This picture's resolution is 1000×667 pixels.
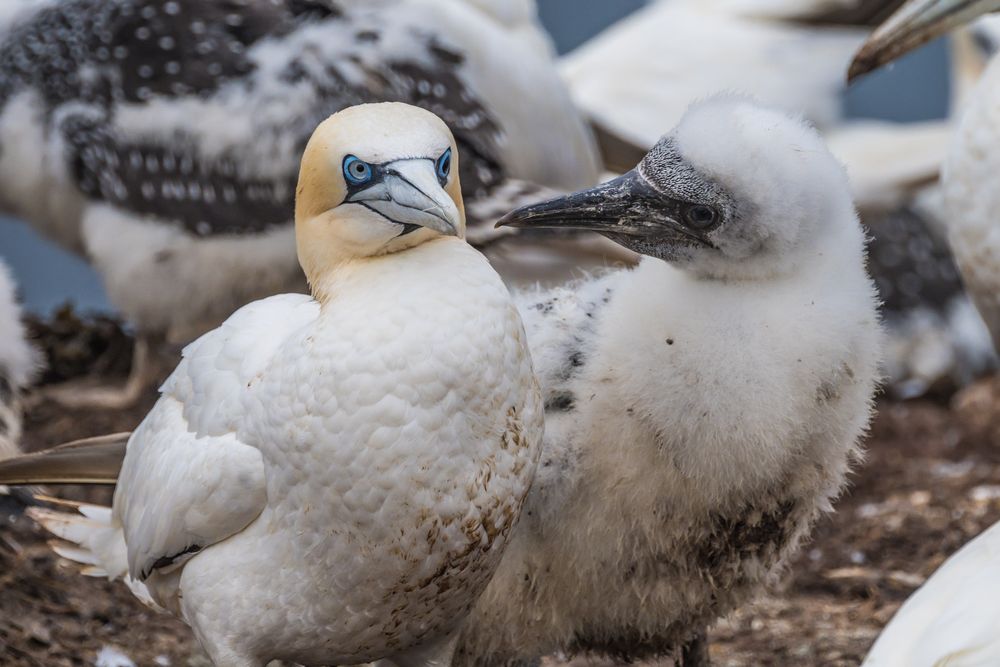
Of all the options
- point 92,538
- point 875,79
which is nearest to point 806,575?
point 92,538

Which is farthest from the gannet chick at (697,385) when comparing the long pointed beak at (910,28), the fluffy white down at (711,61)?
the fluffy white down at (711,61)

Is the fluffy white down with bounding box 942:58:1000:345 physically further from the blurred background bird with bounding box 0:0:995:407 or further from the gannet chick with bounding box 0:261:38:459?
the gannet chick with bounding box 0:261:38:459

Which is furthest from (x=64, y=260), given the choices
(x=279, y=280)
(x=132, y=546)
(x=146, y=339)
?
(x=132, y=546)

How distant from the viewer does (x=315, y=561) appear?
247 centimetres

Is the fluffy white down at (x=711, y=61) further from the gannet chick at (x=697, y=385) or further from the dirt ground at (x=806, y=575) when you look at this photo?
the gannet chick at (x=697, y=385)

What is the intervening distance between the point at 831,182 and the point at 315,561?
1.16m

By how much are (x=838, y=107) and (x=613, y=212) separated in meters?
4.97

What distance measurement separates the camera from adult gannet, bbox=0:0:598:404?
435cm

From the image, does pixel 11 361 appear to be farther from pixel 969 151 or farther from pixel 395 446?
pixel 969 151

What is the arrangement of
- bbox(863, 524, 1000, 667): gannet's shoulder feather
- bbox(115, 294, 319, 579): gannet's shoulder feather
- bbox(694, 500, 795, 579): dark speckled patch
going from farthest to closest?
bbox(694, 500, 795, 579): dark speckled patch, bbox(115, 294, 319, 579): gannet's shoulder feather, bbox(863, 524, 1000, 667): gannet's shoulder feather

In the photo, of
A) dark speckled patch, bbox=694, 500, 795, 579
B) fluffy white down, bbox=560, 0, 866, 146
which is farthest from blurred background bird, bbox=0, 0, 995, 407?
fluffy white down, bbox=560, 0, 866, 146

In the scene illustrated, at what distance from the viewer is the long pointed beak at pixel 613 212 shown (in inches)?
110

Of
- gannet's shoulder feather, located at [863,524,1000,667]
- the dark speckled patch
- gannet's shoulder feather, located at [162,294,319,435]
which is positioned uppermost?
gannet's shoulder feather, located at [162,294,319,435]

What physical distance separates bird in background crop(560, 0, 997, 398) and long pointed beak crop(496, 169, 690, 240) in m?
3.45
